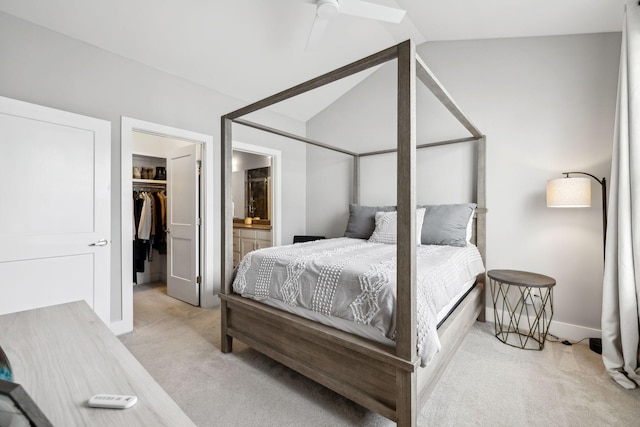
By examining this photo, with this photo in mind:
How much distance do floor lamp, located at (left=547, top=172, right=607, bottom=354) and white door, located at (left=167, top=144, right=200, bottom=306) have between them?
11.5 ft

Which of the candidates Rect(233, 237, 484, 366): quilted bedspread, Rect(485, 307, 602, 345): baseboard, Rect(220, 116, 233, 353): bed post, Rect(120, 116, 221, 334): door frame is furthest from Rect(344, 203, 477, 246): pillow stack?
Rect(120, 116, 221, 334): door frame

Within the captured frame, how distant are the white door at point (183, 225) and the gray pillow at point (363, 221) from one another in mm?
1828

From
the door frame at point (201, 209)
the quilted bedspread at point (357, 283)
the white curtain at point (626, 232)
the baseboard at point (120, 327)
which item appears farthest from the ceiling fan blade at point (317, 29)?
the baseboard at point (120, 327)

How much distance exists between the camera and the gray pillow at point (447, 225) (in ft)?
8.99

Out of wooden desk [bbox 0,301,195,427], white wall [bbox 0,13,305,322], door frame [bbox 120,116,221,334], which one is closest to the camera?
wooden desk [bbox 0,301,195,427]

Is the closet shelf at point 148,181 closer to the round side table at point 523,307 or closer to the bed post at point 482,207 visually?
the bed post at point 482,207

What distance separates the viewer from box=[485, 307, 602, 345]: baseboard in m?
2.53

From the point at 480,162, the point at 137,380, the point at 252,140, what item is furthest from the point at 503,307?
the point at 252,140

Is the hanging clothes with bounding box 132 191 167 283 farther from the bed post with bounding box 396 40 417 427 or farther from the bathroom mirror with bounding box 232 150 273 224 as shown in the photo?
the bed post with bounding box 396 40 417 427

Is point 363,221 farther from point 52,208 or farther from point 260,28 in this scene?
point 52,208

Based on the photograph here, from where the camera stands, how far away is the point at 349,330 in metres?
1.58

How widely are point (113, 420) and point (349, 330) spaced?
1.15 metres

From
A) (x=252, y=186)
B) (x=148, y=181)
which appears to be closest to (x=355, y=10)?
(x=252, y=186)

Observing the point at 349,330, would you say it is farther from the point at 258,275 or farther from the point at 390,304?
the point at 258,275
